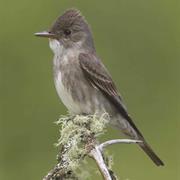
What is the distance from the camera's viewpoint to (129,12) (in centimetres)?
782

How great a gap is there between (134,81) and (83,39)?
42.8 inches

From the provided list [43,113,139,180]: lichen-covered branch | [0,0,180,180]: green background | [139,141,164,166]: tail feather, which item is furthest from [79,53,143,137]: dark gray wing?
[43,113,139,180]: lichen-covered branch

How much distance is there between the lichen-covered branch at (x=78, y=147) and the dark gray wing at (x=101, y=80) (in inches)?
31.0

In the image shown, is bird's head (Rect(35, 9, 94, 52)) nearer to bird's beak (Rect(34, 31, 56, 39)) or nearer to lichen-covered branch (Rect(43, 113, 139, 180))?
bird's beak (Rect(34, 31, 56, 39))

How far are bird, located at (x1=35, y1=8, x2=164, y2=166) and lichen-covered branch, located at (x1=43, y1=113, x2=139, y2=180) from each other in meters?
0.59

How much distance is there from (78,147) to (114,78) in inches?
103

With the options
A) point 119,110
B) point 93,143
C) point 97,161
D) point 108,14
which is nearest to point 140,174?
point 119,110

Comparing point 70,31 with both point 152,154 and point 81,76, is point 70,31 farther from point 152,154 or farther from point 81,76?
point 152,154

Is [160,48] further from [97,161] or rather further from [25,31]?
[97,161]

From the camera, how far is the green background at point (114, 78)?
7098 millimetres

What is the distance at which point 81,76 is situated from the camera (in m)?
6.34

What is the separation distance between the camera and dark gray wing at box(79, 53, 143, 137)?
21.0 feet

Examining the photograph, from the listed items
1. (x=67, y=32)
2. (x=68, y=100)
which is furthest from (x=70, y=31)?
(x=68, y=100)

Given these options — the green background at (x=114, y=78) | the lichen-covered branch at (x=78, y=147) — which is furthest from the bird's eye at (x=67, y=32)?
the lichen-covered branch at (x=78, y=147)
